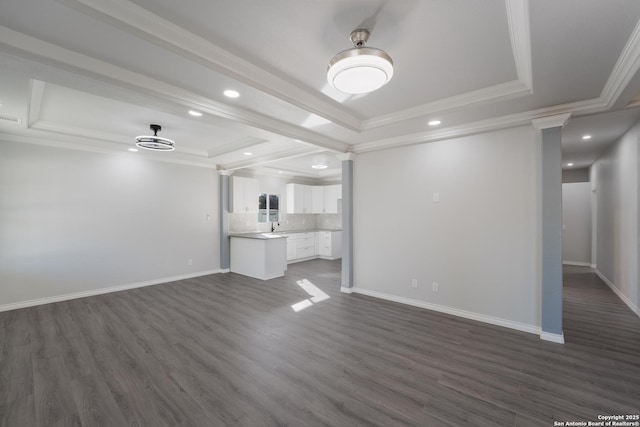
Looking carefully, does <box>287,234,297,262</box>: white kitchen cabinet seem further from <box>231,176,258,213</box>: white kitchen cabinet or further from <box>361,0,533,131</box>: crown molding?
<box>361,0,533,131</box>: crown molding

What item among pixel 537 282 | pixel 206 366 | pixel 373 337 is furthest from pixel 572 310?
pixel 206 366

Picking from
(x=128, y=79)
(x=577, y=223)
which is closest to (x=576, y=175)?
(x=577, y=223)

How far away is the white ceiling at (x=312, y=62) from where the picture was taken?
166 cm

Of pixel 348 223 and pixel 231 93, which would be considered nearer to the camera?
pixel 231 93

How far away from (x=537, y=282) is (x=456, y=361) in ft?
5.04

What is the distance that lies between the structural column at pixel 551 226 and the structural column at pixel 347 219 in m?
2.61

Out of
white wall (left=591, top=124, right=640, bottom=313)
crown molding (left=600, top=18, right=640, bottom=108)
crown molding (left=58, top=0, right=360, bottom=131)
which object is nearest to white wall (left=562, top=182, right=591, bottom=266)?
white wall (left=591, top=124, right=640, bottom=313)

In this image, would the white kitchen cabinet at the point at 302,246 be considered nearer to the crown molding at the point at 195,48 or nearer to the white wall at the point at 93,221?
the white wall at the point at 93,221

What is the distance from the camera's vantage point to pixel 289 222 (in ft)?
27.9

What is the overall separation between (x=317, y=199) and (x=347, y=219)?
4114 mm

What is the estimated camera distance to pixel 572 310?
3.81m

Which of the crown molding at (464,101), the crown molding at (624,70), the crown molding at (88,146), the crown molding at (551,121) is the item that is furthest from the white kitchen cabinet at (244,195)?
the crown molding at (624,70)

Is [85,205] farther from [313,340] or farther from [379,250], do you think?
[379,250]

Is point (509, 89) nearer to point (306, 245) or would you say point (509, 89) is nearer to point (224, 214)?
point (224, 214)
